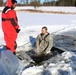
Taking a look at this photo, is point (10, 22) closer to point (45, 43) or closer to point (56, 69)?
point (45, 43)

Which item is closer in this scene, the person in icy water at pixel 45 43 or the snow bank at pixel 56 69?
the snow bank at pixel 56 69

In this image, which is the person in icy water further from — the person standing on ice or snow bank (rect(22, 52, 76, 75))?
the person standing on ice

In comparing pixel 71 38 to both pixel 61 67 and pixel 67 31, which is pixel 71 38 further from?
pixel 61 67

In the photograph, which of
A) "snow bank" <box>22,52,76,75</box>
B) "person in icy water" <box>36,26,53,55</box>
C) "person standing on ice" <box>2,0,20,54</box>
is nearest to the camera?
"snow bank" <box>22,52,76,75</box>

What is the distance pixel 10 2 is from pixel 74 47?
9.54 ft

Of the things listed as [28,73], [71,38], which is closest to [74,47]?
[71,38]

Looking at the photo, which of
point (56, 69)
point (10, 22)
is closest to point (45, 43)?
point (10, 22)

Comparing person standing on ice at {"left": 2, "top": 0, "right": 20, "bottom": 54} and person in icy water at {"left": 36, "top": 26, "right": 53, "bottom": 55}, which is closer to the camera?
person standing on ice at {"left": 2, "top": 0, "right": 20, "bottom": 54}

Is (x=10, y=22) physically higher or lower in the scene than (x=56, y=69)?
higher

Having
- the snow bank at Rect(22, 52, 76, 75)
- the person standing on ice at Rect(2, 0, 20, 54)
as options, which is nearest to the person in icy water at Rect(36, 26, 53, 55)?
the snow bank at Rect(22, 52, 76, 75)

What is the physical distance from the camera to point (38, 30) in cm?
1174

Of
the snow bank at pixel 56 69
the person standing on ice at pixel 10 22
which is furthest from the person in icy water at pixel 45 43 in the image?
the person standing on ice at pixel 10 22

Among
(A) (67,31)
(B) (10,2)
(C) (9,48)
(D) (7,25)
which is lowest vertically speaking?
(A) (67,31)

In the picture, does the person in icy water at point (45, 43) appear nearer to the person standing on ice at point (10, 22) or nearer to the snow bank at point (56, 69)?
the snow bank at point (56, 69)
